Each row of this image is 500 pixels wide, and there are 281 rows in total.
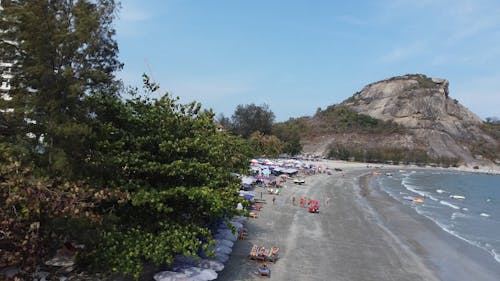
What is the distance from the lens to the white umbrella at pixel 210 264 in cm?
1714

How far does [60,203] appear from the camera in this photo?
10773 millimetres

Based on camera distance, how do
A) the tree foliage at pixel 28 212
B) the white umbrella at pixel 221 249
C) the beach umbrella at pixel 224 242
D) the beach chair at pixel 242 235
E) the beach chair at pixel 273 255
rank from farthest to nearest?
the beach chair at pixel 242 235 → the beach chair at pixel 273 255 → the beach umbrella at pixel 224 242 → the white umbrella at pixel 221 249 → the tree foliage at pixel 28 212

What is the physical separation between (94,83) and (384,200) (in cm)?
4583

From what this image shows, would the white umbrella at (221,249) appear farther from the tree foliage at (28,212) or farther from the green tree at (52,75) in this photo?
the tree foliage at (28,212)

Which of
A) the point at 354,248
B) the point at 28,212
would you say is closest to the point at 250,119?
the point at 354,248

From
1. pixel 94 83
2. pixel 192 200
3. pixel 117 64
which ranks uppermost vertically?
pixel 117 64

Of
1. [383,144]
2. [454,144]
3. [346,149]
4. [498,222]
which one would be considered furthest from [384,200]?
[454,144]

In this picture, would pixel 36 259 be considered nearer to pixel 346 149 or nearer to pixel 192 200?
pixel 192 200

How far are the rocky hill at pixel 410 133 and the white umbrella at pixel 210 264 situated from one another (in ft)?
449

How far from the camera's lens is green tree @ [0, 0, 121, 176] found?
44.0 ft

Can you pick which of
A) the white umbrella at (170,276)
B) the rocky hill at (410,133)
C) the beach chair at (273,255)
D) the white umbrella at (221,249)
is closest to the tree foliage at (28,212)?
the white umbrella at (170,276)

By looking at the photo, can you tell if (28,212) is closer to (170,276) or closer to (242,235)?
(170,276)

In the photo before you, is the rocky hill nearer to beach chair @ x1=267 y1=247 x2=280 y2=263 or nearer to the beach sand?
the beach sand

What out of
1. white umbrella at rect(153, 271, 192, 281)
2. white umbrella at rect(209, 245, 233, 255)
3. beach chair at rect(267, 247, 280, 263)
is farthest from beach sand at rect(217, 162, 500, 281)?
white umbrella at rect(153, 271, 192, 281)
